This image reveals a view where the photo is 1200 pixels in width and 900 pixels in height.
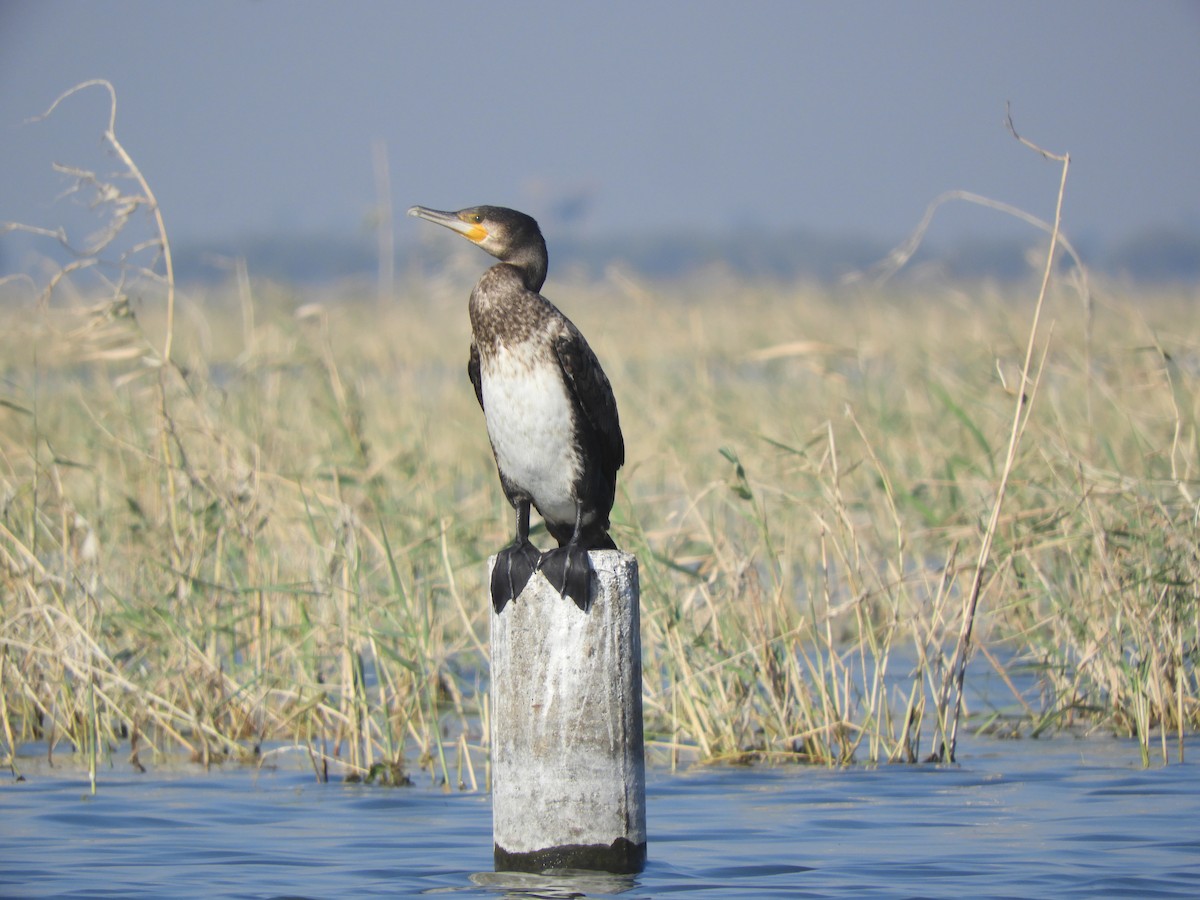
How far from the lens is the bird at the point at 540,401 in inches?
162

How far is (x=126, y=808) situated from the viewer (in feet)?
15.3

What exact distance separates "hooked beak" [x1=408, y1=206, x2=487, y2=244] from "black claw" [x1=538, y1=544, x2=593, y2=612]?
3.79ft

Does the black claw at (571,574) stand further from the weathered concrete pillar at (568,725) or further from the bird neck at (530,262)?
the bird neck at (530,262)

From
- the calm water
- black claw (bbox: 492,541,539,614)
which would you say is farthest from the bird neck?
the calm water

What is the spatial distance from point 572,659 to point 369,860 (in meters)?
0.97

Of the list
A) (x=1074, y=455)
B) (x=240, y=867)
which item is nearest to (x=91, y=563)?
(x=240, y=867)

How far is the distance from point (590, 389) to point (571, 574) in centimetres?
75

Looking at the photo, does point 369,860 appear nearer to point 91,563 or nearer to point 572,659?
point 572,659

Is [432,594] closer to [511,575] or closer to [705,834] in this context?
[705,834]

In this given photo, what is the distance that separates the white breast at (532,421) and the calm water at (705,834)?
3.29ft

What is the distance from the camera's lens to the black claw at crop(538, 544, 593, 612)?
354cm

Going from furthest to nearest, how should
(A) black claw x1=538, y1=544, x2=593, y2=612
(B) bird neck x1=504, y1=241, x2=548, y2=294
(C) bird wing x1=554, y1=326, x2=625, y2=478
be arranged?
1. (B) bird neck x1=504, y1=241, x2=548, y2=294
2. (C) bird wing x1=554, y1=326, x2=625, y2=478
3. (A) black claw x1=538, y1=544, x2=593, y2=612

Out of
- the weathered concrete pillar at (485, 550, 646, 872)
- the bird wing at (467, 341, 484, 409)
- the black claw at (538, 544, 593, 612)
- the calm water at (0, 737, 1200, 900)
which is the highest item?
the bird wing at (467, 341, 484, 409)

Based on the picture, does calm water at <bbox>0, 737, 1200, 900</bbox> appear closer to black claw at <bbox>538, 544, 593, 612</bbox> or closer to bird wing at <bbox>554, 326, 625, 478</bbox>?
black claw at <bbox>538, 544, 593, 612</bbox>
